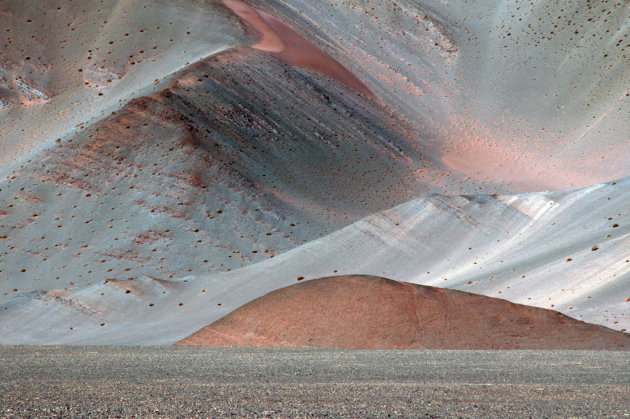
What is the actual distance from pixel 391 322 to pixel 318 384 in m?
5.62

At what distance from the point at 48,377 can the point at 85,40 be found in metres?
28.6

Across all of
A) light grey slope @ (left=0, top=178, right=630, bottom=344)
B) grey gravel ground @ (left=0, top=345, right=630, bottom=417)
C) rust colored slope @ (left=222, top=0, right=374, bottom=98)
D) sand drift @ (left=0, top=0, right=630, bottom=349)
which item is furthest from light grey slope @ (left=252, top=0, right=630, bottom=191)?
grey gravel ground @ (left=0, top=345, right=630, bottom=417)

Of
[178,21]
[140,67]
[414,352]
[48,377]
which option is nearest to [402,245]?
[414,352]

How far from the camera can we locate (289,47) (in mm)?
34469

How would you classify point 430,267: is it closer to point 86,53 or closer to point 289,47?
point 289,47

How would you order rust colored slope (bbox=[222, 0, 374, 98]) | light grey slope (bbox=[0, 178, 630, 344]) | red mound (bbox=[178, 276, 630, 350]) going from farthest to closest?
1. rust colored slope (bbox=[222, 0, 374, 98])
2. light grey slope (bbox=[0, 178, 630, 344])
3. red mound (bbox=[178, 276, 630, 350])

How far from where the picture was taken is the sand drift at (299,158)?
17406 mm

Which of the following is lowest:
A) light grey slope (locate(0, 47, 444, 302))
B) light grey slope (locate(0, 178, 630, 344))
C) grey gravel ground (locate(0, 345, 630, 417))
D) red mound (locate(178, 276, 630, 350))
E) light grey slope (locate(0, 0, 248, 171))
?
grey gravel ground (locate(0, 345, 630, 417))

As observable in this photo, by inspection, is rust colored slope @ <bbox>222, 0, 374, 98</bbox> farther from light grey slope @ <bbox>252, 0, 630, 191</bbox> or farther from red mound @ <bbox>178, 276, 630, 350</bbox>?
red mound @ <bbox>178, 276, 630, 350</bbox>

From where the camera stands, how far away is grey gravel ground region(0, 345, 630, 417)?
490 cm

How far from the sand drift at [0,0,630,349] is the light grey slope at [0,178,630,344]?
0.06 meters

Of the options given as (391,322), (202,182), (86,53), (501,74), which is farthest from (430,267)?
(501,74)

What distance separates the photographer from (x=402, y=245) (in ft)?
63.6

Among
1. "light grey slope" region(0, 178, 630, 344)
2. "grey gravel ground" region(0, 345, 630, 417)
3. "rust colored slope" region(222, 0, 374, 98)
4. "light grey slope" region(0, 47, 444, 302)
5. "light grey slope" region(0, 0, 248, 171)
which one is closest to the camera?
"grey gravel ground" region(0, 345, 630, 417)
